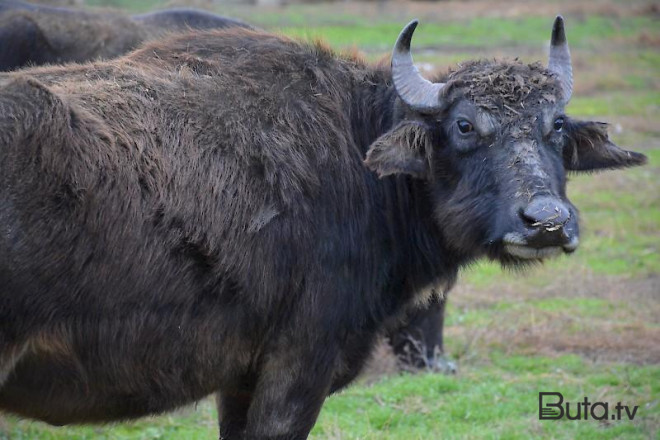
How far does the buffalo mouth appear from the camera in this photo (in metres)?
5.00

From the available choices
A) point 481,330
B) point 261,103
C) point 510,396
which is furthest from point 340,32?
point 261,103

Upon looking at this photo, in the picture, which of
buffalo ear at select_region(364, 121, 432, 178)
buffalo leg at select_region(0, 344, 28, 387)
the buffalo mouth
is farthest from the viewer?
buffalo ear at select_region(364, 121, 432, 178)

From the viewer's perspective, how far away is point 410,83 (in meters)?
5.56

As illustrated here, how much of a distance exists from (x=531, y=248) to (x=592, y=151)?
118cm

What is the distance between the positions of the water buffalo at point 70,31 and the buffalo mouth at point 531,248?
5587 mm

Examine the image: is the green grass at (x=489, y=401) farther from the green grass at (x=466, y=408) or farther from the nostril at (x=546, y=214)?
the nostril at (x=546, y=214)

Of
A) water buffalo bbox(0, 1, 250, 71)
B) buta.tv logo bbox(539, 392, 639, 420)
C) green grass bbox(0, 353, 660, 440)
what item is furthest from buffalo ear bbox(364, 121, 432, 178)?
water buffalo bbox(0, 1, 250, 71)

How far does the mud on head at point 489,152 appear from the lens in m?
5.04

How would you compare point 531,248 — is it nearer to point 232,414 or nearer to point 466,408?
point 232,414

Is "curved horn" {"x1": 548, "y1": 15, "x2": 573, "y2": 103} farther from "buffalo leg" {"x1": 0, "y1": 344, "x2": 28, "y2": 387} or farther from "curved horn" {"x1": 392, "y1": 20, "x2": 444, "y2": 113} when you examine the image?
"buffalo leg" {"x1": 0, "y1": 344, "x2": 28, "y2": 387}

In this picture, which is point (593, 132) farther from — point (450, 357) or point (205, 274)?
point (450, 357)

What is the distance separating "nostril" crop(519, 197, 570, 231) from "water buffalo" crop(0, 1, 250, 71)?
5654mm

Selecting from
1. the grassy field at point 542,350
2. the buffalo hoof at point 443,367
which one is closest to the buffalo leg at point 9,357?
the grassy field at point 542,350

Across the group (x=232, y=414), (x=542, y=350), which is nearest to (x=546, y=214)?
(x=232, y=414)
